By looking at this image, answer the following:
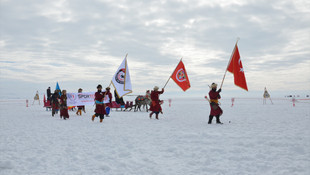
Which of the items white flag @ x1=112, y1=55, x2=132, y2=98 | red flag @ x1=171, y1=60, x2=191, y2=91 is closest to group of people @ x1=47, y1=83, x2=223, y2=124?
white flag @ x1=112, y1=55, x2=132, y2=98

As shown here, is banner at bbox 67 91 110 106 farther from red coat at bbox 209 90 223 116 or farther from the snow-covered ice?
the snow-covered ice

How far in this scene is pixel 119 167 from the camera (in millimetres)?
4883

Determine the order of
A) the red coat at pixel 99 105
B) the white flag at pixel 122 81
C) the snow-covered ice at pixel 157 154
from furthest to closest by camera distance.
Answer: the white flag at pixel 122 81 → the red coat at pixel 99 105 → the snow-covered ice at pixel 157 154

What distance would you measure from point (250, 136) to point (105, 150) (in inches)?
176

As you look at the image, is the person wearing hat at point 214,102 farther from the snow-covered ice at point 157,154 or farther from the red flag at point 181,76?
the snow-covered ice at point 157,154

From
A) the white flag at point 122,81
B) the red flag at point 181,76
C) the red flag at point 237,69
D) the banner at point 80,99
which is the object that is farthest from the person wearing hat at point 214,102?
the banner at point 80,99

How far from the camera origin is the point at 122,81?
14828 mm

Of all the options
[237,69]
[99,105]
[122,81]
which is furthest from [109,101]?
[237,69]

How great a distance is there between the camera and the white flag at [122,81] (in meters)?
14.7

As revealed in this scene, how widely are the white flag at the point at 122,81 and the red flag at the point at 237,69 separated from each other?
585cm

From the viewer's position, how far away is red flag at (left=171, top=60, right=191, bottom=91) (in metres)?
14.2

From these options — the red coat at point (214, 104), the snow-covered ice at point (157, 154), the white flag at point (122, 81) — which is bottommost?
the snow-covered ice at point (157, 154)

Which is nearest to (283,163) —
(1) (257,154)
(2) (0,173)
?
(1) (257,154)

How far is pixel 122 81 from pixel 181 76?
332 cm
